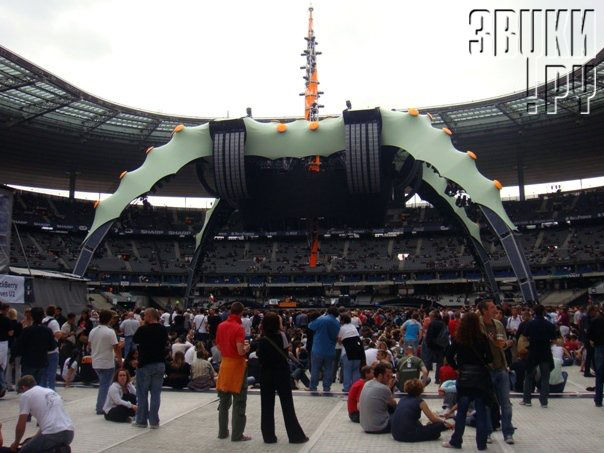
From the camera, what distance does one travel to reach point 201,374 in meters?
11.8

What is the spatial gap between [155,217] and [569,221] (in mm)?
43838

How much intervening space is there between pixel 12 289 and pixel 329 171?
909 inches

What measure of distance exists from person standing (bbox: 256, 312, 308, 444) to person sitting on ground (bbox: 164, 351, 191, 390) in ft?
15.5

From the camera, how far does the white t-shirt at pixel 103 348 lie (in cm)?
899

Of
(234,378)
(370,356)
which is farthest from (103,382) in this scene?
(370,356)

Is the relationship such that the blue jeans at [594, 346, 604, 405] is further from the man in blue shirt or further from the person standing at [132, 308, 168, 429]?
the person standing at [132, 308, 168, 429]

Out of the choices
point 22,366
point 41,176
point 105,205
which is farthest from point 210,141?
point 41,176

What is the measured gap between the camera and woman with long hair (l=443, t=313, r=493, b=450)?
22.7 ft

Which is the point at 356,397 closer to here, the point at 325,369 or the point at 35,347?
the point at 325,369

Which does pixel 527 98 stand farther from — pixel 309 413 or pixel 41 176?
pixel 41 176

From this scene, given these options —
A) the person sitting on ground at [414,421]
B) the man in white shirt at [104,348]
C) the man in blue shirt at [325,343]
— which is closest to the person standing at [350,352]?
the man in blue shirt at [325,343]

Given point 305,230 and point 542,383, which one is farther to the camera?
point 305,230

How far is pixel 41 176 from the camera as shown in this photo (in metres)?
60.9

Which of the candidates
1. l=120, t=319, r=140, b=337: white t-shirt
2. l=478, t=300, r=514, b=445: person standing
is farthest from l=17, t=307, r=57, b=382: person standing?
l=478, t=300, r=514, b=445: person standing
